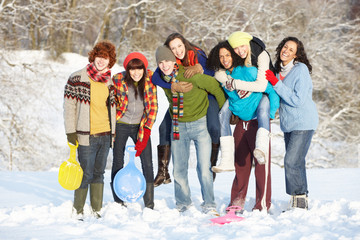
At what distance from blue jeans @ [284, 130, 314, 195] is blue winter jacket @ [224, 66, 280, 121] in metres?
0.30

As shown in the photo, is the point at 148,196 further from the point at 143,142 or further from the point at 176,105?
the point at 176,105

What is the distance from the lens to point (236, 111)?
3992 mm

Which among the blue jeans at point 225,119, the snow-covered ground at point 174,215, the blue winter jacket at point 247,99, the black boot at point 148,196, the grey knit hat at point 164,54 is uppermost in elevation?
the grey knit hat at point 164,54

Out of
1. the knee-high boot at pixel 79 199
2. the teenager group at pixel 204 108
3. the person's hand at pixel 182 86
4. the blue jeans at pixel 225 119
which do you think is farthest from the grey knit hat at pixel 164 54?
the knee-high boot at pixel 79 199

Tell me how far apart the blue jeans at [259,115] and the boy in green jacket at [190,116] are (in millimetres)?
125

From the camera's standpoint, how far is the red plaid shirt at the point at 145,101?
4062 mm

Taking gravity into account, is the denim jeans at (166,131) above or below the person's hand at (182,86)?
below

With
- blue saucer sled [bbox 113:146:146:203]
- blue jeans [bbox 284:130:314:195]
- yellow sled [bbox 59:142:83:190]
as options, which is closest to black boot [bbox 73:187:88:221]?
yellow sled [bbox 59:142:83:190]

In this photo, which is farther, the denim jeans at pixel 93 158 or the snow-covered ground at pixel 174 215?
the denim jeans at pixel 93 158

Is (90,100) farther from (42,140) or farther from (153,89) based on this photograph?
(42,140)

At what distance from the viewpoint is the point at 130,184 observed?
3.97 metres

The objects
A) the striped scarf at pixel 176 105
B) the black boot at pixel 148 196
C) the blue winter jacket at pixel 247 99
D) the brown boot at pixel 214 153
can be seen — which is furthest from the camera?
the black boot at pixel 148 196

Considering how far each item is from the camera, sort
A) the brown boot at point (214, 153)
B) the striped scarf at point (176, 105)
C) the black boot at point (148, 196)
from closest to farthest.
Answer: the striped scarf at point (176, 105) < the brown boot at point (214, 153) < the black boot at point (148, 196)

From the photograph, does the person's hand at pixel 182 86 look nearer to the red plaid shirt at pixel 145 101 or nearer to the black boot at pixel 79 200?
the red plaid shirt at pixel 145 101
